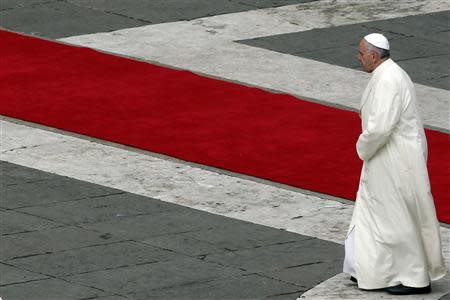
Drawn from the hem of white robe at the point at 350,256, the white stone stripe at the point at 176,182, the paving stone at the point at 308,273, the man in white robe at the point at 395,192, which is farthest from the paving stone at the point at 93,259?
the man in white robe at the point at 395,192

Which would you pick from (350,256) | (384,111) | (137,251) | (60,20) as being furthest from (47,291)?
(60,20)

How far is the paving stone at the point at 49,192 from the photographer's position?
12.3m

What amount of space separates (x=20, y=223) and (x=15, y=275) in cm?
114

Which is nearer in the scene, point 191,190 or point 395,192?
point 395,192

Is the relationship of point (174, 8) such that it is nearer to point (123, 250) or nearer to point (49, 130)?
point (49, 130)

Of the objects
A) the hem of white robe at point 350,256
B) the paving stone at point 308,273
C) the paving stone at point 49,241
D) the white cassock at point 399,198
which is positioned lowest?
the paving stone at point 49,241

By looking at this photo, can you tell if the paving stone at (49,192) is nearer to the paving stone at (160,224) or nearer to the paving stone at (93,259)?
the paving stone at (160,224)

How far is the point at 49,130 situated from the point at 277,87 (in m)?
2.68

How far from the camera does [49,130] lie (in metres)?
14.2

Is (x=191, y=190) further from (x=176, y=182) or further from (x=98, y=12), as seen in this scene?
(x=98, y=12)

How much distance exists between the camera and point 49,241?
37.4 feet

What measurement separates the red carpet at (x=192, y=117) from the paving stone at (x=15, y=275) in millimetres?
2901

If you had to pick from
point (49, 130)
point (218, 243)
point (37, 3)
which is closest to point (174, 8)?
point (37, 3)

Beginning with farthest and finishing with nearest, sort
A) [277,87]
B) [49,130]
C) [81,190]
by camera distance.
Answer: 1. [277,87]
2. [49,130]
3. [81,190]
